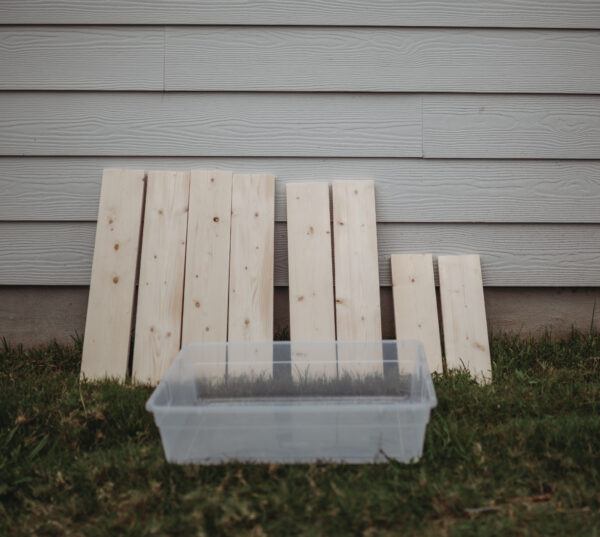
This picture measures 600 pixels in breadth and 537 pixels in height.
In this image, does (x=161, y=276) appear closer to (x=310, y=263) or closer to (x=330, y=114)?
(x=310, y=263)

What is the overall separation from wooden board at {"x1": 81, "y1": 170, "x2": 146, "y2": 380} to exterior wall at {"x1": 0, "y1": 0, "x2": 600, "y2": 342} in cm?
17

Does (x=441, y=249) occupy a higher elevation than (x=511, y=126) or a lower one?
lower

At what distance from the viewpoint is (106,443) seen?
1.53 metres

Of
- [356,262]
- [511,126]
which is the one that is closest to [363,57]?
[511,126]

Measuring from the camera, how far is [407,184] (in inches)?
92.4

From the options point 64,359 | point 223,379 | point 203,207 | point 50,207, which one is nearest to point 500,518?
point 223,379

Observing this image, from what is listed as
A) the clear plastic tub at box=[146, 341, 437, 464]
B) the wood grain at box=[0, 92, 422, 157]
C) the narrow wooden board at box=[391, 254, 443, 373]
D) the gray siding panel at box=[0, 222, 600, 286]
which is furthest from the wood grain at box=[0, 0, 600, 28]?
the clear plastic tub at box=[146, 341, 437, 464]

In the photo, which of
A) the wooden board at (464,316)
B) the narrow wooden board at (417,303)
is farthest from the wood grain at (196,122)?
the wooden board at (464,316)

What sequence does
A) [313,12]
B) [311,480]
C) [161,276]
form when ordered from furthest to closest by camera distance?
1. [313,12]
2. [161,276]
3. [311,480]

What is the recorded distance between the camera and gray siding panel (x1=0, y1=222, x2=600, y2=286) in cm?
233

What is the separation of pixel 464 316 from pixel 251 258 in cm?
108

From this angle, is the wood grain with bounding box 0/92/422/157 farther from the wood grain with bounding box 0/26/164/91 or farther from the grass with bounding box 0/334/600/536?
the grass with bounding box 0/334/600/536

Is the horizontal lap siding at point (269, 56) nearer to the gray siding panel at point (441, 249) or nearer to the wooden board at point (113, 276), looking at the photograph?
the wooden board at point (113, 276)

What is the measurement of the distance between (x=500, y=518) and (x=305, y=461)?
0.56 meters
